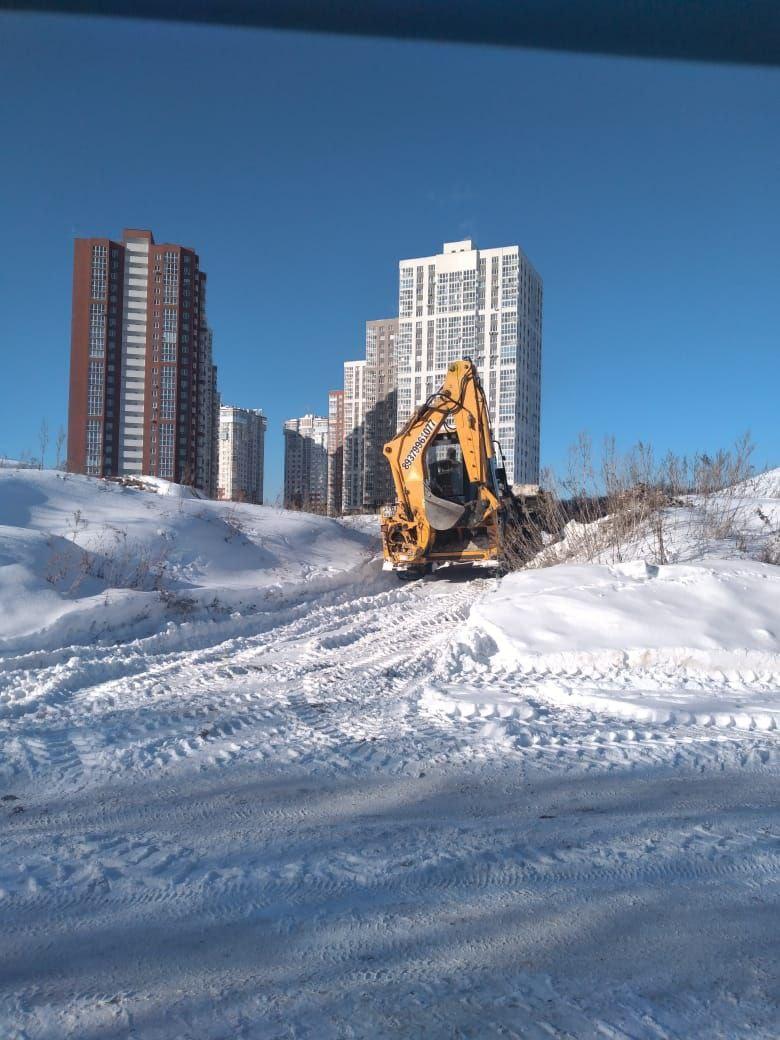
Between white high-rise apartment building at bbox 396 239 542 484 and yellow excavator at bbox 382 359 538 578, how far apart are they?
18885mm

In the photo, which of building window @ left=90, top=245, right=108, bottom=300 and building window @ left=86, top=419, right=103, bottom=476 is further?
building window @ left=90, top=245, right=108, bottom=300

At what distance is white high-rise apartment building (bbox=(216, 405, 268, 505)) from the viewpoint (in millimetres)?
70938

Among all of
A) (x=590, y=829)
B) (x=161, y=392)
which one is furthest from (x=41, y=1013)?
(x=161, y=392)

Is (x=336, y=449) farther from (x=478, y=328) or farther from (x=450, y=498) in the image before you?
Answer: (x=450, y=498)

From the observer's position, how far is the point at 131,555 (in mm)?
11094

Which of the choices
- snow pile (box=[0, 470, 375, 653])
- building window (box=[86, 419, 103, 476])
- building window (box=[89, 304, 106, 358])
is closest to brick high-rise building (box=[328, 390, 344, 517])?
building window (box=[86, 419, 103, 476])

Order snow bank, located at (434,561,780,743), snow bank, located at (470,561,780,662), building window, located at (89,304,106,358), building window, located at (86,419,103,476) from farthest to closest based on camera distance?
1. building window, located at (89,304,106,358)
2. building window, located at (86,419,103,476)
3. snow bank, located at (470,561,780,662)
4. snow bank, located at (434,561,780,743)

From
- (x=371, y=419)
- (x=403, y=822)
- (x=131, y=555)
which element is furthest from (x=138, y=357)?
(x=403, y=822)

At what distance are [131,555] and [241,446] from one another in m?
66.4

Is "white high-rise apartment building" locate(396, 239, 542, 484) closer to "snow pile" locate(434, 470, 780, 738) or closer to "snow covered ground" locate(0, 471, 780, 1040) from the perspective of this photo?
"snow pile" locate(434, 470, 780, 738)

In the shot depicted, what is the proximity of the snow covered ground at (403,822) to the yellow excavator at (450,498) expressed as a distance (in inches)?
217

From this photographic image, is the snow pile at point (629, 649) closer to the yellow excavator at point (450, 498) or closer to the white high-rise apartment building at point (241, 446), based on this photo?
the yellow excavator at point (450, 498)

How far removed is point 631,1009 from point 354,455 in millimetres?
45021

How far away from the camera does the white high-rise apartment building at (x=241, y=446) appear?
70938mm
